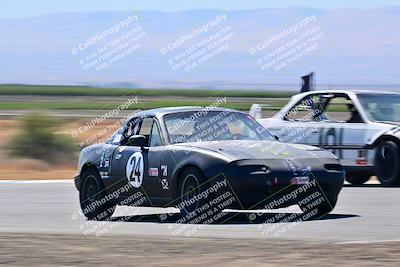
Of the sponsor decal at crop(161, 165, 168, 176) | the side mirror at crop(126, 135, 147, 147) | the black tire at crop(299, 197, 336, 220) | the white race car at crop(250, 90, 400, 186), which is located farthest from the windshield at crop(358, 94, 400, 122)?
the sponsor decal at crop(161, 165, 168, 176)

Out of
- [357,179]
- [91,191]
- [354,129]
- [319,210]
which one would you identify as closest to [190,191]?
[319,210]

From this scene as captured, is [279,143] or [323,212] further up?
[279,143]

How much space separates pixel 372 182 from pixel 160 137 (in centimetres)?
782

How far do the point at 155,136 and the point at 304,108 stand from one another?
6.21 meters

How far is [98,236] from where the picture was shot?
11.4m

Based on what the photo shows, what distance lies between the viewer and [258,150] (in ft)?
42.9

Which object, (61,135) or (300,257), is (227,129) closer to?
(300,257)

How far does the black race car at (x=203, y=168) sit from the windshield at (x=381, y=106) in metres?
5.08

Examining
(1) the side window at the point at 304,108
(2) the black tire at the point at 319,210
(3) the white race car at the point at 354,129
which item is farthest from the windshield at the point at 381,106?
(2) the black tire at the point at 319,210

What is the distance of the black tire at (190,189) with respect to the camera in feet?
41.8

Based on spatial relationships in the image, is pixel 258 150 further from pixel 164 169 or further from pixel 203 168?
pixel 164 169

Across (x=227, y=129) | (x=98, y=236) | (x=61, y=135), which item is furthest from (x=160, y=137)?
(x=61, y=135)

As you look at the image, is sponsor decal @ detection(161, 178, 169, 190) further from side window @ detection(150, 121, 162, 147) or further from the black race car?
side window @ detection(150, 121, 162, 147)

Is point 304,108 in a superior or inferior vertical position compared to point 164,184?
inferior
